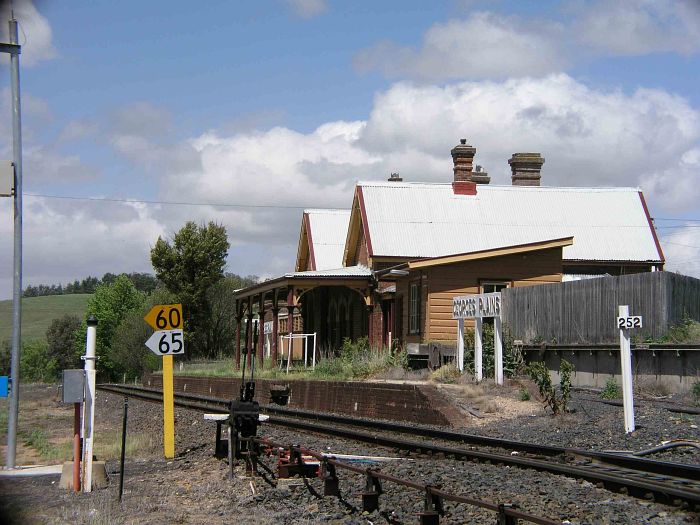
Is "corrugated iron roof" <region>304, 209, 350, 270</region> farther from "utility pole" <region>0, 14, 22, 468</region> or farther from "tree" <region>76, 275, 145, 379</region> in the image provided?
"tree" <region>76, 275, 145, 379</region>

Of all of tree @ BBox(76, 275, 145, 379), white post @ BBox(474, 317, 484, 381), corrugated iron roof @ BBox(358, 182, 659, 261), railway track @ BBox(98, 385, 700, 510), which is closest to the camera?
railway track @ BBox(98, 385, 700, 510)

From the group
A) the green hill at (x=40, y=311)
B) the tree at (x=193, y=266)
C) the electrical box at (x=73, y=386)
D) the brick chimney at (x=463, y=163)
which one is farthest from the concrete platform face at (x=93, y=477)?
the green hill at (x=40, y=311)

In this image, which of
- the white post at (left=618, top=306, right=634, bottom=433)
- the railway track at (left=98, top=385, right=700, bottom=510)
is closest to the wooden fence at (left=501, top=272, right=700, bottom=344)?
→ the white post at (left=618, top=306, right=634, bottom=433)

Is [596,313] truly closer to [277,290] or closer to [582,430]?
[582,430]

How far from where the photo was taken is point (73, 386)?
37.3 ft

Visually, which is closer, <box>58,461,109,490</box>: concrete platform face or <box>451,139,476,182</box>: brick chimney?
<box>58,461,109,490</box>: concrete platform face

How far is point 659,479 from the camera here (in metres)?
8.97

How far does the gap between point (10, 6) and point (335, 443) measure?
25.0ft

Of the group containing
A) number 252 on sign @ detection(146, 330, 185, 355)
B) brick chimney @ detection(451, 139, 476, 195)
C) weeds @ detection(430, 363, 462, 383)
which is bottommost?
weeds @ detection(430, 363, 462, 383)

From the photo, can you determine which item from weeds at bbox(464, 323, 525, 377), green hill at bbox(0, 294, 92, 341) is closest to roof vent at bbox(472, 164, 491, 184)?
weeds at bbox(464, 323, 525, 377)

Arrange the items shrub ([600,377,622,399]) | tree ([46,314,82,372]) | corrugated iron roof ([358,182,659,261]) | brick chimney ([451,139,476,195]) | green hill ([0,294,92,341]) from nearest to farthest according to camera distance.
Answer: shrub ([600,377,622,399]) → corrugated iron roof ([358,182,659,261]) → brick chimney ([451,139,476,195]) → tree ([46,314,82,372]) → green hill ([0,294,92,341])

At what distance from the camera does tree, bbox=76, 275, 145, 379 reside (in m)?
73.9

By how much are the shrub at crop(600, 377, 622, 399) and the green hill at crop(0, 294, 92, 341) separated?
86616 mm

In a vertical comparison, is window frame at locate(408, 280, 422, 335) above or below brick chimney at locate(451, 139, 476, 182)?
below
